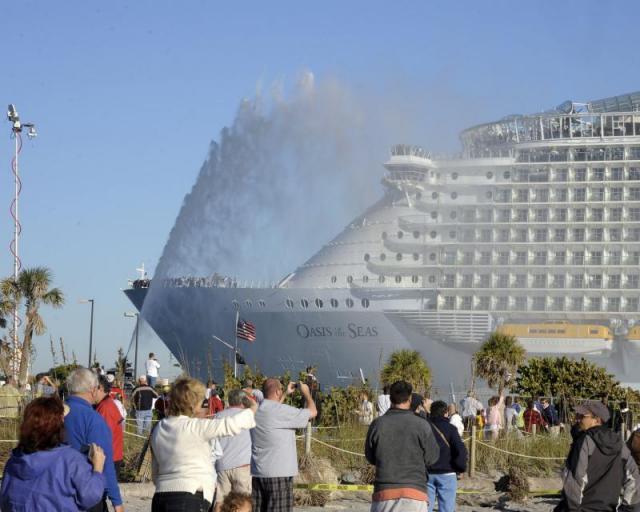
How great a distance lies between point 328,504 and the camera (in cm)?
1285

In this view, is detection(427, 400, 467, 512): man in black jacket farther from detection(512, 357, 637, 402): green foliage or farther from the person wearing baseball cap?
detection(512, 357, 637, 402): green foliage

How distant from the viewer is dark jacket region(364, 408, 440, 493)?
282 inches

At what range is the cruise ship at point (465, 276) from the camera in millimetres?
56031

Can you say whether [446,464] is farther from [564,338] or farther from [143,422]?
[564,338]

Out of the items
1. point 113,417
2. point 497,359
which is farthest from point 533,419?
point 497,359

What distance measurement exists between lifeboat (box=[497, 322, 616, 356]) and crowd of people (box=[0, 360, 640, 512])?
4751cm

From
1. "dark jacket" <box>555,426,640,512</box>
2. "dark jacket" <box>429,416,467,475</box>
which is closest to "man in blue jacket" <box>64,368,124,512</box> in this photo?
"dark jacket" <box>555,426,640,512</box>

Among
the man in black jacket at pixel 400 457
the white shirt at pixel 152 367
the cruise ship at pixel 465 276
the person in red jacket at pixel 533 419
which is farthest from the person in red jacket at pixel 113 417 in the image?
the cruise ship at pixel 465 276

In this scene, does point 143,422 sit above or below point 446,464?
below

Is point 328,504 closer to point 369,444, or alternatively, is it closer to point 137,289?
point 369,444

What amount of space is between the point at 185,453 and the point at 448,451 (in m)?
3.42

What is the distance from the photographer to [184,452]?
6.07m

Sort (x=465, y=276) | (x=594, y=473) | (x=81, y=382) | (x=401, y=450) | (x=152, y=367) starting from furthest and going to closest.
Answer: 1. (x=465, y=276)
2. (x=152, y=367)
3. (x=401, y=450)
4. (x=594, y=473)
5. (x=81, y=382)

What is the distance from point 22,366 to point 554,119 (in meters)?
39.7
